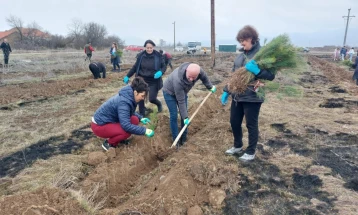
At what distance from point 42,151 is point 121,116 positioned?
5.75ft

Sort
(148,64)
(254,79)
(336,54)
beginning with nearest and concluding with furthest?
(254,79)
(148,64)
(336,54)

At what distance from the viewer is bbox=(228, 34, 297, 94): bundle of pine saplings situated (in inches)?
147

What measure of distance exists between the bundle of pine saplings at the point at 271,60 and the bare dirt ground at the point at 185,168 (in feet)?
1.23

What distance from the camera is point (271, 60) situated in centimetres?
369

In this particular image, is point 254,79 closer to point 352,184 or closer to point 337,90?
point 352,184

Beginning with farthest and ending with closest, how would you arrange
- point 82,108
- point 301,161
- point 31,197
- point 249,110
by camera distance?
1. point 82,108
2. point 301,161
3. point 249,110
4. point 31,197

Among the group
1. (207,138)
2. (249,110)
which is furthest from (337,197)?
(207,138)

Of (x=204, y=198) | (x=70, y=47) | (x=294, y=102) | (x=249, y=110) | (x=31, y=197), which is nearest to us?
(x=31, y=197)

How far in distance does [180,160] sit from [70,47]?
43.4 metres

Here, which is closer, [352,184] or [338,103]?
[352,184]

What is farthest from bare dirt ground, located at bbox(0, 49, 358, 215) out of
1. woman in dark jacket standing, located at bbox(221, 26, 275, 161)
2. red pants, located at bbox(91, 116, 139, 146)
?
woman in dark jacket standing, located at bbox(221, 26, 275, 161)

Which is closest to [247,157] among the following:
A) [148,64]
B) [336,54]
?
[148,64]

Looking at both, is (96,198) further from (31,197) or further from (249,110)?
(249,110)

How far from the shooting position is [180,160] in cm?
388
